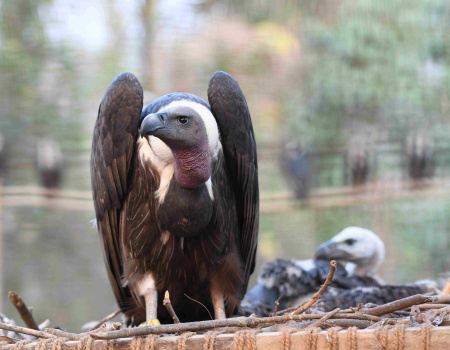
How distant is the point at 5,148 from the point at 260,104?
2077 mm

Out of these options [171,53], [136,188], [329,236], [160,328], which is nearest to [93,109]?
[171,53]

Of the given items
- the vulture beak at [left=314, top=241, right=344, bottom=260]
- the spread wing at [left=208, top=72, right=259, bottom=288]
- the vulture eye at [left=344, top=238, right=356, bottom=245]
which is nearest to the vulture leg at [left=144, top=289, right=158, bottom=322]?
Answer: the spread wing at [left=208, top=72, right=259, bottom=288]

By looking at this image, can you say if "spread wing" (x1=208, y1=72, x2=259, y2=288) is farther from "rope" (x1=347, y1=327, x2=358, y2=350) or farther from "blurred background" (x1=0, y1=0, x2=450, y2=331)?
"blurred background" (x1=0, y1=0, x2=450, y2=331)

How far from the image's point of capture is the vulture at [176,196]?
7.45 ft

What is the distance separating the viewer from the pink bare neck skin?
2.20m

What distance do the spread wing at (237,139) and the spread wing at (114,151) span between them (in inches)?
11.7

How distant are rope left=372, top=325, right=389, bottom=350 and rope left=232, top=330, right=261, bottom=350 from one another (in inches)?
12.4

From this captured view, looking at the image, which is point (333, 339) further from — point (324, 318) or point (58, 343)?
point (58, 343)

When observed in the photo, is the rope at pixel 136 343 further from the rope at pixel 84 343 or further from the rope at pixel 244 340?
the rope at pixel 244 340

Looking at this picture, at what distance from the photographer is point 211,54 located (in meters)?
5.16

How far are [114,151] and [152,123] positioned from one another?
0.32 m

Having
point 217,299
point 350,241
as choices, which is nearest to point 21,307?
point 217,299

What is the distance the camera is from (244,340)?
175 cm

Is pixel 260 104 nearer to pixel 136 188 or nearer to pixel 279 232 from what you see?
pixel 279 232
